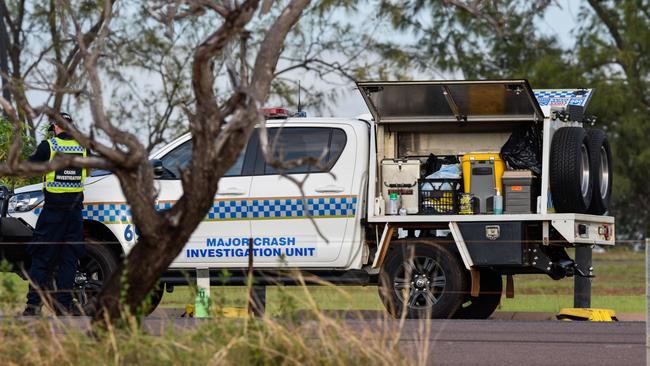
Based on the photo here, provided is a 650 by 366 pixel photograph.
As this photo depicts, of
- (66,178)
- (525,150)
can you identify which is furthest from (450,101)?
(66,178)

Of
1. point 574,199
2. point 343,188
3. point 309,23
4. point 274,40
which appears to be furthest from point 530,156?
point 309,23

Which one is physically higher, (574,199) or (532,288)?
(574,199)

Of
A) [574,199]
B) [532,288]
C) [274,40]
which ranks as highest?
[274,40]

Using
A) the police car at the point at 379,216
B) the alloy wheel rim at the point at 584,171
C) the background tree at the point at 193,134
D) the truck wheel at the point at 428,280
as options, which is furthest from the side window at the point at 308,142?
the background tree at the point at 193,134

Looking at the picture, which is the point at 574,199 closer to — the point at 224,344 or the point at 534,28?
the point at 224,344

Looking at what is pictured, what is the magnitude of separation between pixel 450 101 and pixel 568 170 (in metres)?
1.30

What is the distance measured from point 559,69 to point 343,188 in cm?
2164

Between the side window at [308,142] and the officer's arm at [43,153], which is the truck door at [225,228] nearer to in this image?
the side window at [308,142]

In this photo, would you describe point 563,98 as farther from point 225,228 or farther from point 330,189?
point 225,228

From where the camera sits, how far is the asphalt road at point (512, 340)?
9773 mm

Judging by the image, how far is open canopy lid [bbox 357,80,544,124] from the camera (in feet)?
43.8

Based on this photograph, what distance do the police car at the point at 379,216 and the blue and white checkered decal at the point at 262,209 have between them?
0.5 inches

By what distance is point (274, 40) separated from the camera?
8.27m

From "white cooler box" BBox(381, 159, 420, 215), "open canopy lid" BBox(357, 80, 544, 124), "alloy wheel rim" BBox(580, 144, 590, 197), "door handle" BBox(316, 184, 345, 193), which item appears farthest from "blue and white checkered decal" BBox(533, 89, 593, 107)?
"door handle" BBox(316, 184, 345, 193)
